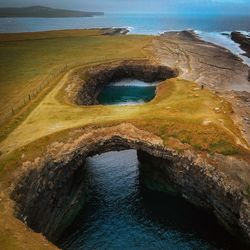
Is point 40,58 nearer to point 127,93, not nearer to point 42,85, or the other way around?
point 127,93

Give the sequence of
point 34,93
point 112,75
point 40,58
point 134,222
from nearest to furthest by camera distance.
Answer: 1. point 134,222
2. point 34,93
3. point 112,75
4. point 40,58

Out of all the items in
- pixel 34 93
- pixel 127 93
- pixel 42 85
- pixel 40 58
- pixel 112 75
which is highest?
pixel 34 93

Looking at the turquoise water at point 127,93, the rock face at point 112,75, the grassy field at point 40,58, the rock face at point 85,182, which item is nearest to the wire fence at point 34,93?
the grassy field at point 40,58

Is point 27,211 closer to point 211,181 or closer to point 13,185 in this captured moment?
point 13,185

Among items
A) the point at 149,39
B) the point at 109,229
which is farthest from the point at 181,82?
the point at 149,39

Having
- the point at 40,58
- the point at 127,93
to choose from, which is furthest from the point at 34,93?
the point at 40,58

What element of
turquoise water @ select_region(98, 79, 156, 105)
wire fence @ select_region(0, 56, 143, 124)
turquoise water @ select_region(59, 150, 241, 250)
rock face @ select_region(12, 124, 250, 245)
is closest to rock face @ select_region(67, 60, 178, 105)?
turquoise water @ select_region(98, 79, 156, 105)

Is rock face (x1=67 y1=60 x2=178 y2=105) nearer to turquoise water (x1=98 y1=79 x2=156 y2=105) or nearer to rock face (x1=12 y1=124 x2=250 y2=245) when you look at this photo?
turquoise water (x1=98 y1=79 x2=156 y2=105)
